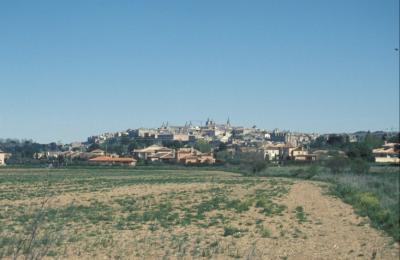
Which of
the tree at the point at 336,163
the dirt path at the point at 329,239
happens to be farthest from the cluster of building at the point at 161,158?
the dirt path at the point at 329,239

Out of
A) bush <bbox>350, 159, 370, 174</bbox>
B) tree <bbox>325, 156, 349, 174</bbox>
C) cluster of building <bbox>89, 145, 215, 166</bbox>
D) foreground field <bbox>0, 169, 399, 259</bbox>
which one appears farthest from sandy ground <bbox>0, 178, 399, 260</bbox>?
cluster of building <bbox>89, 145, 215, 166</bbox>

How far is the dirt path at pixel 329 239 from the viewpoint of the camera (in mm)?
14211

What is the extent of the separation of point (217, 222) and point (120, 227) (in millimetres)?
3654

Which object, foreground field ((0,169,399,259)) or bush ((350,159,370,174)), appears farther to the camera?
bush ((350,159,370,174))

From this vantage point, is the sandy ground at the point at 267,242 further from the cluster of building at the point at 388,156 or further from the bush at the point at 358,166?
the bush at the point at 358,166

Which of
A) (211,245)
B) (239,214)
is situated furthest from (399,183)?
(239,214)

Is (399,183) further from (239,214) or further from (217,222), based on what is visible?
(239,214)

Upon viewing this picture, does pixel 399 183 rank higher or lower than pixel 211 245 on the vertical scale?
higher

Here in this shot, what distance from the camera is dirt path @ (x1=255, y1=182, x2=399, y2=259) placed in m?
14.2

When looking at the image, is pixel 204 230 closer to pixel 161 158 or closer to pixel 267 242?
pixel 267 242

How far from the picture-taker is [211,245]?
14914 millimetres

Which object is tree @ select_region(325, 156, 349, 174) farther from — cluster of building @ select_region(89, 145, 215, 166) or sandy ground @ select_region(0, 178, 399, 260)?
cluster of building @ select_region(89, 145, 215, 166)

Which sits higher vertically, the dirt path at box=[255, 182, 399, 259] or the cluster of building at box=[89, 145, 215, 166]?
the cluster of building at box=[89, 145, 215, 166]

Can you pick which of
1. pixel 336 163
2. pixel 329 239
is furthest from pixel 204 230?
pixel 336 163
